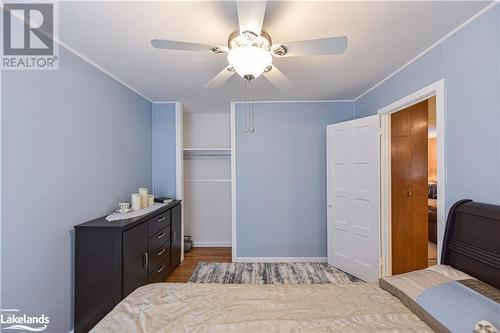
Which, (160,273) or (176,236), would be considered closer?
(160,273)

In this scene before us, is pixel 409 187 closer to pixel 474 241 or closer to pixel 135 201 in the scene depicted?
pixel 474 241

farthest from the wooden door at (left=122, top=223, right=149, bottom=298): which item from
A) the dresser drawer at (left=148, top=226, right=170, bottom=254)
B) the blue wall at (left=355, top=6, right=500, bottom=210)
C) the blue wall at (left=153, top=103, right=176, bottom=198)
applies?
the blue wall at (left=355, top=6, right=500, bottom=210)

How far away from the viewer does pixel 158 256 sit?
269 centimetres

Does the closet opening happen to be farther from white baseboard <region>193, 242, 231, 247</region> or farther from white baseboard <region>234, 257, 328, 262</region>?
white baseboard <region>234, 257, 328, 262</region>

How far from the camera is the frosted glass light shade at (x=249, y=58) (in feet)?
4.61

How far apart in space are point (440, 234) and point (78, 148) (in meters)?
3.17

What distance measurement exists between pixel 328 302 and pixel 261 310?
399 mm

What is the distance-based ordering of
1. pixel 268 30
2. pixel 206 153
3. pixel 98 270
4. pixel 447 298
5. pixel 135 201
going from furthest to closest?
pixel 206 153, pixel 135 201, pixel 98 270, pixel 268 30, pixel 447 298

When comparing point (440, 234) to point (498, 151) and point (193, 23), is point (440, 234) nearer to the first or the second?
point (498, 151)

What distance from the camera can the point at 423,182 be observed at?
2.88 metres

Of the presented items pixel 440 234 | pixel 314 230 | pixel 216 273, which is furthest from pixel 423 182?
pixel 216 273

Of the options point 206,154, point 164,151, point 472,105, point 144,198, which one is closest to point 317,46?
point 472,105

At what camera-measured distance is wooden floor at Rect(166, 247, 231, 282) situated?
10.2 ft

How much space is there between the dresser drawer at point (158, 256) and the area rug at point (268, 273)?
0.47 metres
